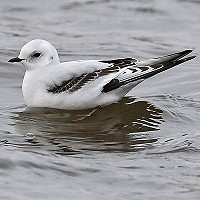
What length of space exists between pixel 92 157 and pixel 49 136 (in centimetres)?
90

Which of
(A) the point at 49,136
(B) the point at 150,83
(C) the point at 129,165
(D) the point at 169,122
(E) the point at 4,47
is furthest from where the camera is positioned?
(E) the point at 4,47

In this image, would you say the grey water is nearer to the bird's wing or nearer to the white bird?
the white bird

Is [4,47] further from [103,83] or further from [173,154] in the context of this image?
[173,154]

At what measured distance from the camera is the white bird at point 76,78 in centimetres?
822

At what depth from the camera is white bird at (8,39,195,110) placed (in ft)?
27.0

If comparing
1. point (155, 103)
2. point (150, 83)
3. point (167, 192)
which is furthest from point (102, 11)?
point (167, 192)

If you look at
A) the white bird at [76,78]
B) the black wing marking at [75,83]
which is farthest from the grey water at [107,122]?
the black wing marking at [75,83]

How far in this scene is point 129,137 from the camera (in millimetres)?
7703

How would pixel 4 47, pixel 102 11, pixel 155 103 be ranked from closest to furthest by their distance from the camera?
pixel 155 103 → pixel 4 47 → pixel 102 11

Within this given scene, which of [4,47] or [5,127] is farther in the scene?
[4,47]

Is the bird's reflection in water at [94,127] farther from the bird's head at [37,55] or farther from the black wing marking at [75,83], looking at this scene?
the bird's head at [37,55]

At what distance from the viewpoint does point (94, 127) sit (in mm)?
8102

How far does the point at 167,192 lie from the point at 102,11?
847cm

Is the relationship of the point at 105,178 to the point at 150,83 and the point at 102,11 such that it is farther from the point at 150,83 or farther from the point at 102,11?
the point at 102,11
